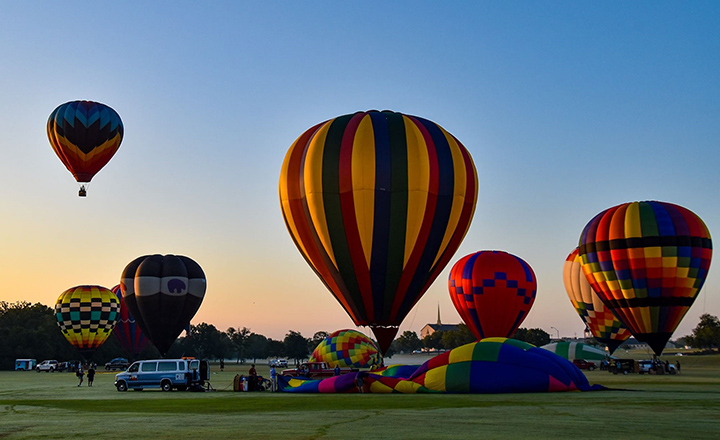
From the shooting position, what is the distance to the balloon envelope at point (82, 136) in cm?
4841

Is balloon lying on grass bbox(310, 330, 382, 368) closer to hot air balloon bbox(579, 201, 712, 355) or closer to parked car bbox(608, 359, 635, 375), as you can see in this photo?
parked car bbox(608, 359, 635, 375)

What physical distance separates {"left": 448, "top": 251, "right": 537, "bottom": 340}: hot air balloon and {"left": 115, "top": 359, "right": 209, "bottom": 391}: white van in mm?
21856

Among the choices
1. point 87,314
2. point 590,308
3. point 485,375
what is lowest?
point 485,375

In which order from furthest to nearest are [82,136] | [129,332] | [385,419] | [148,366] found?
[129,332] → [82,136] → [148,366] → [385,419]

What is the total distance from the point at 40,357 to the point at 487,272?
6995 centimetres

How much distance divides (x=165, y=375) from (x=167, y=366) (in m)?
0.40

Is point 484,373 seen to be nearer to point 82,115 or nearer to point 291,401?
point 291,401

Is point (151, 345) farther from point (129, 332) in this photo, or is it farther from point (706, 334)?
point (706, 334)

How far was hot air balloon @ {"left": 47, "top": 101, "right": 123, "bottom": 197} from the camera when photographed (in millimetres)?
48406

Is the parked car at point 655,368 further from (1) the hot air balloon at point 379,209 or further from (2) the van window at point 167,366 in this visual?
(2) the van window at point 167,366

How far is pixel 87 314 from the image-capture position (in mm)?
65625

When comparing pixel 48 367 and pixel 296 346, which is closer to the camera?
pixel 48 367

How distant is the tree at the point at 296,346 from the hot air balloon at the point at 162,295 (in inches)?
2997

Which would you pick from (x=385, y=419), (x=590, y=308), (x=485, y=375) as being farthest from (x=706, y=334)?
(x=385, y=419)
